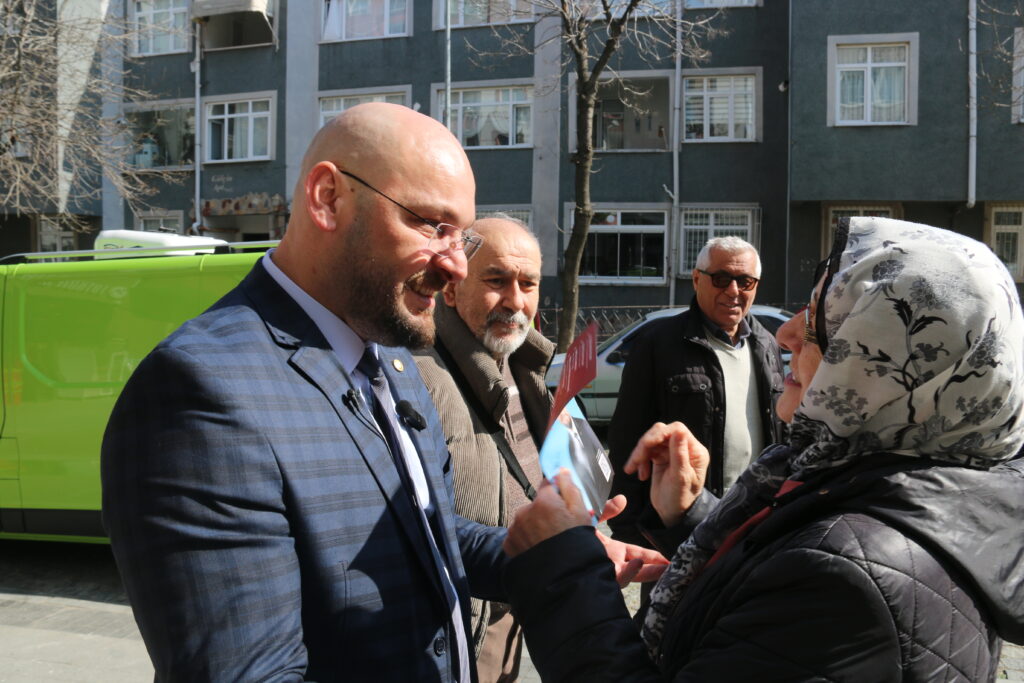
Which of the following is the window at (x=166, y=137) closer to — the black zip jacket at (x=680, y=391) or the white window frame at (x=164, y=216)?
the white window frame at (x=164, y=216)

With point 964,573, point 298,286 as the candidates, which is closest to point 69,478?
point 298,286

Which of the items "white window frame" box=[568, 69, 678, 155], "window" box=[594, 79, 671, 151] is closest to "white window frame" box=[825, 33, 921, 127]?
"white window frame" box=[568, 69, 678, 155]

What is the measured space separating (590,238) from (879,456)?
68.2 feet

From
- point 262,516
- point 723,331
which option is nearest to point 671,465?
point 262,516

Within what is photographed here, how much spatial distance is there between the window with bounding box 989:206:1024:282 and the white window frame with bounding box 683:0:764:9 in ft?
24.2

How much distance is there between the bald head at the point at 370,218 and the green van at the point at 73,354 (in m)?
3.92

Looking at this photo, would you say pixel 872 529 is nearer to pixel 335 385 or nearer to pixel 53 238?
pixel 335 385

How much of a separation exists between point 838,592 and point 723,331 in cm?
286

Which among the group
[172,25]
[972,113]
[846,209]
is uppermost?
[172,25]

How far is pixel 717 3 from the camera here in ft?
69.1

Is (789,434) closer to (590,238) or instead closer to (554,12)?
(554,12)

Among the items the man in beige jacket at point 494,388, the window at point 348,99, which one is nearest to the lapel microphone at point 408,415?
the man in beige jacket at point 494,388

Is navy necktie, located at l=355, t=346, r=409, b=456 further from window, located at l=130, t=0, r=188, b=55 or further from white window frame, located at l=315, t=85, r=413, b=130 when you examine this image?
window, located at l=130, t=0, r=188, b=55

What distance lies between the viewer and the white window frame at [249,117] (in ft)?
77.7
